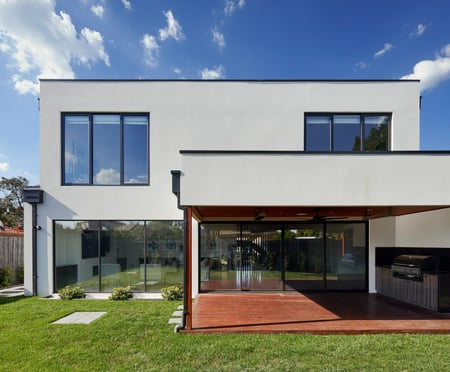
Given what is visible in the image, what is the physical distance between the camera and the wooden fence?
973 cm

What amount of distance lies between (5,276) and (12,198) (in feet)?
90.7

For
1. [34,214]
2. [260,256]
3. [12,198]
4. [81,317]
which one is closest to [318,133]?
[260,256]

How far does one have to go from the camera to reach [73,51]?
9.56 m

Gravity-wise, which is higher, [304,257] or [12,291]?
[304,257]

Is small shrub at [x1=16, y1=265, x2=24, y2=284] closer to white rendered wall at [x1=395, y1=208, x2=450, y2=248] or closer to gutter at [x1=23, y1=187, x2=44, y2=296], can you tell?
gutter at [x1=23, y1=187, x2=44, y2=296]

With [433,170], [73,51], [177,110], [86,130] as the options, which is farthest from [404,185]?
[73,51]

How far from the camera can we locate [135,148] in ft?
27.8

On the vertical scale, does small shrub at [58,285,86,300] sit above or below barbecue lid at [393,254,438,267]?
below

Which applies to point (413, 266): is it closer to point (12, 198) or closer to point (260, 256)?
point (260, 256)

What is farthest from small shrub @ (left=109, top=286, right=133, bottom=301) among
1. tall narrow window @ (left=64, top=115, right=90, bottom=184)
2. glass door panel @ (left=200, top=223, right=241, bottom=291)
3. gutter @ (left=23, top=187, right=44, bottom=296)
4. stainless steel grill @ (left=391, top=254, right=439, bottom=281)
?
stainless steel grill @ (left=391, top=254, right=439, bottom=281)

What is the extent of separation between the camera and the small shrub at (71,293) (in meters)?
7.82

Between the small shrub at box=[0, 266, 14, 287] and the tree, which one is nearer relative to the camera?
the small shrub at box=[0, 266, 14, 287]

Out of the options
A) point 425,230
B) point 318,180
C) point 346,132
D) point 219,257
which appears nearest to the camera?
point 318,180

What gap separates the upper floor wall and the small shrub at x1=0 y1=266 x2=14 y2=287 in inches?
178
